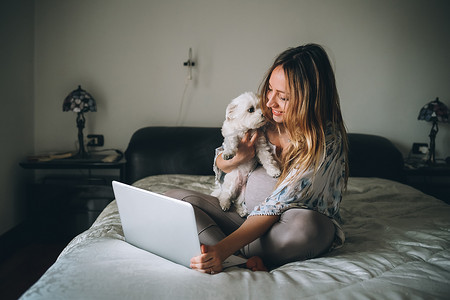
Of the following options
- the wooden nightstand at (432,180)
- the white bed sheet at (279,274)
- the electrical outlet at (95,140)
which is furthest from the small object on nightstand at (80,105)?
the wooden nightstand at (432,180)

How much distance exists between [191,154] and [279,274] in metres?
1.74

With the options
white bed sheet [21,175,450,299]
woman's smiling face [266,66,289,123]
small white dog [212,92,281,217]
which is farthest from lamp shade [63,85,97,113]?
woman's smiling face [266,66,289,123]

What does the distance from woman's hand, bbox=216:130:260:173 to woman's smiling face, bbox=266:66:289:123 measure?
0.20 m

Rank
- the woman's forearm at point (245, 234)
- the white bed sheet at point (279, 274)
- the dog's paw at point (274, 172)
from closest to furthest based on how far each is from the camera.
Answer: the white bed sheet at point (279, 274)
the woman's forearm at point (245, 234)
the dog's paw at point (274, 172)

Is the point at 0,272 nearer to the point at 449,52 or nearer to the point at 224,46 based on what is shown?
the point at 224,46

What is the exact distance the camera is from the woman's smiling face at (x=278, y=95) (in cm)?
121

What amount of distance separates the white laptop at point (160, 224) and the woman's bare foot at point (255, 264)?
0.08 ft

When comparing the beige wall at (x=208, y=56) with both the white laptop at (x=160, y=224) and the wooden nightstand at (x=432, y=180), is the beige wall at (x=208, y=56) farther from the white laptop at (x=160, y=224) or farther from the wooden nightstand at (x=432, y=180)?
the white laptop at (x=160, y=224)

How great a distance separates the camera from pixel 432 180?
315cm

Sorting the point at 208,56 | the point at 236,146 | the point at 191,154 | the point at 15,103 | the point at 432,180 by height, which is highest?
the point at 208,56

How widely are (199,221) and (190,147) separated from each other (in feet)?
5.02

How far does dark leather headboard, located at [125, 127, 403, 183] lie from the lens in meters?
2.62

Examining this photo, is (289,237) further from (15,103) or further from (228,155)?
(15,103)

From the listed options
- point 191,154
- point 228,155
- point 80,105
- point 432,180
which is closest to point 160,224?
point 228,155
